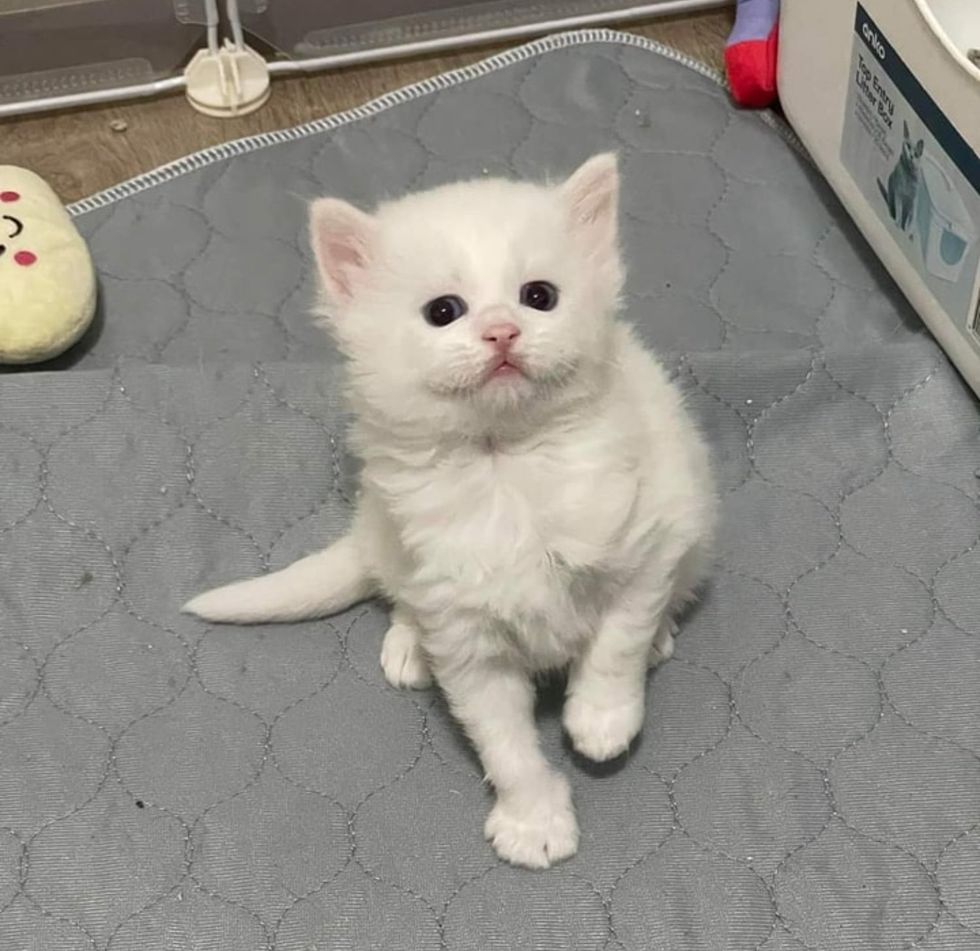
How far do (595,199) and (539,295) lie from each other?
4.3 inches

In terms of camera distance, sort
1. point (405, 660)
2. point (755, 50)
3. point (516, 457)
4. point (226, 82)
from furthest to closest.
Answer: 1. point (226, 82)
2. point (755, 50)
3. point (405, 660)
4. point (516, 457)

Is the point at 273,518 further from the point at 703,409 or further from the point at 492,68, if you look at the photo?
the point at 492,68

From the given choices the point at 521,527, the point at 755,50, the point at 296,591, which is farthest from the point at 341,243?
the point at 755,50

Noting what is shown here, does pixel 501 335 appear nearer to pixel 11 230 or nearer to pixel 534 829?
pixel 534 829

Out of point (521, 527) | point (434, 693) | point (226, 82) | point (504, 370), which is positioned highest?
point (504, 370)

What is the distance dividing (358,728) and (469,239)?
18.6 inches

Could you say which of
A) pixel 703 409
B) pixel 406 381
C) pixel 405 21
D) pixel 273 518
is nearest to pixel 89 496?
pixel 273 518

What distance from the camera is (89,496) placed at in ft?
4.20

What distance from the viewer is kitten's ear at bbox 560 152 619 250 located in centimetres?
97

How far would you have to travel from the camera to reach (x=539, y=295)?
0.92m

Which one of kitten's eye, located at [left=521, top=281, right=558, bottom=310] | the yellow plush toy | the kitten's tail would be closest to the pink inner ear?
kitten's eye, located at [left=521, top=281, right=558, bottom=310]

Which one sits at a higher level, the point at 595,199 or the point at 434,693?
the point at 595,199

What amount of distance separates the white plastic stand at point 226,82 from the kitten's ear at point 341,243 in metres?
0.89

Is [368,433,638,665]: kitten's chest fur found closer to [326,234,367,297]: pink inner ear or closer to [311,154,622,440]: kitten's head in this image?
[311,154,622,440]: kitten's head
